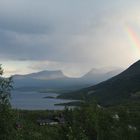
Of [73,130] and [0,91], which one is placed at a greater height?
[0,91]

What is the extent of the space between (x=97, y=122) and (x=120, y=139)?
7244mm

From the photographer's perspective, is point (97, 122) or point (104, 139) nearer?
point (97, 122)

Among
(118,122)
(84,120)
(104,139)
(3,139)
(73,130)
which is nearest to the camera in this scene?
(3,139)

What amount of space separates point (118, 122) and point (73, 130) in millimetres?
17332

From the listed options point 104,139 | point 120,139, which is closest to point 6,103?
point 104,139

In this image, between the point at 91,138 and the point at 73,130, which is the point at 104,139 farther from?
the point at 73,130

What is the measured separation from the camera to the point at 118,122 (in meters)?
47.9

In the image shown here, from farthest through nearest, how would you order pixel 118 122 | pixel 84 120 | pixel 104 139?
1. pixel 118 122
2. pixel 104 139
3. pixel 84 120

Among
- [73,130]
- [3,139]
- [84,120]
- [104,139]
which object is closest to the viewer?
[3,139]

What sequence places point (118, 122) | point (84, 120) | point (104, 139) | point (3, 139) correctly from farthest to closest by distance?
point (118, 122)
point (104, 139)
point (84, 120)
point (3, 139)

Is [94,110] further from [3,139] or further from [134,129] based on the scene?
[3,139]

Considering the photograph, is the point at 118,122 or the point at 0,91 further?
the point at 118,122

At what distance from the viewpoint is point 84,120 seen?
38.6 meters

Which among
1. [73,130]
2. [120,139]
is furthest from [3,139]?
[120,139]
